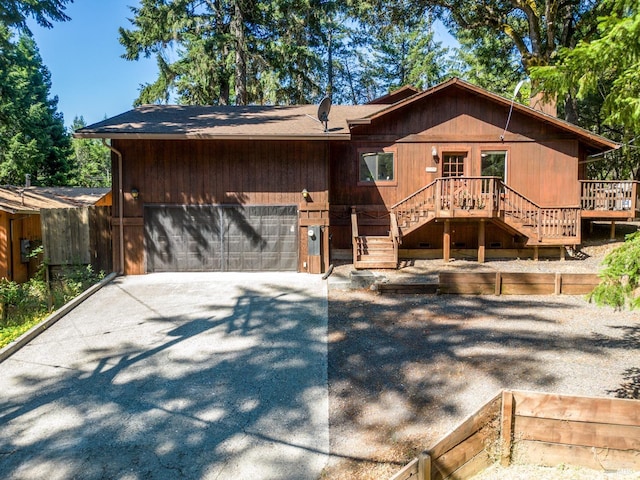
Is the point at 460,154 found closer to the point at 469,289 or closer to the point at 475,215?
the point at 475,215

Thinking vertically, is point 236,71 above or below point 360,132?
above

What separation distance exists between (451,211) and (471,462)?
8065mm

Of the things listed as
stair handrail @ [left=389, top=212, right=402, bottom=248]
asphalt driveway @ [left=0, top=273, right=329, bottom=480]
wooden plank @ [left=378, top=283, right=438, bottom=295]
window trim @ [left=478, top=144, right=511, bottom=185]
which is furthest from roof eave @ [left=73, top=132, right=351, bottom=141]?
window trim @ [left=478, top=144, right=511, bottom=185]

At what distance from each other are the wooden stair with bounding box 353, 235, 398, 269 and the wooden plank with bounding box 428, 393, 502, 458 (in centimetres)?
684

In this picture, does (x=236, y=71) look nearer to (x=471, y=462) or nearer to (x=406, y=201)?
(x=406, y=201)

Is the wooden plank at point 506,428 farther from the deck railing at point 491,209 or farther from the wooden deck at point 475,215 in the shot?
the deck railing at point 491,209

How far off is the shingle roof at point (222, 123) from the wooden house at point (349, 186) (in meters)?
0.05

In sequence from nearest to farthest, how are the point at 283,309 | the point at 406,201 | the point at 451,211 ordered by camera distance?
the point at 283,309 < the point at 451,211 < the point at 406,201

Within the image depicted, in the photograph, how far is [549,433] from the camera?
3.55 metres

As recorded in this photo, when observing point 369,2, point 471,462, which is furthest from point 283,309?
point 369,2

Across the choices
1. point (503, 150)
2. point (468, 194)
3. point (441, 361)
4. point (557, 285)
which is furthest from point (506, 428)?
point (503, 150)

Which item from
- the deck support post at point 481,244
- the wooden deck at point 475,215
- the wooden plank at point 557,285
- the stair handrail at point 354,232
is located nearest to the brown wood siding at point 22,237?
the stair handrail at point 354,232

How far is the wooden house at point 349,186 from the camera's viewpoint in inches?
418

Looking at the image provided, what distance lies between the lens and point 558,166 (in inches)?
484
